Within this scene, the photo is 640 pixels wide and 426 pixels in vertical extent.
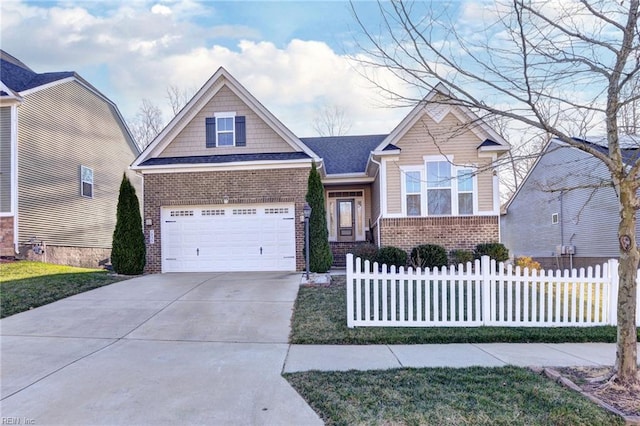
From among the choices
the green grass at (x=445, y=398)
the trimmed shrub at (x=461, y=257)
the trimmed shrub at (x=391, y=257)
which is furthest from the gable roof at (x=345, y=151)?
the green grass at (x=445, y=398)

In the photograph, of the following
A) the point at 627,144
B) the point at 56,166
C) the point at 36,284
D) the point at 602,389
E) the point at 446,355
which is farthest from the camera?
the point at 56,166

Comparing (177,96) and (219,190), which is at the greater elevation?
(177,96)

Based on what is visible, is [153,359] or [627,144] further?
[627,144]

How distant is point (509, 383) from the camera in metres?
4.27

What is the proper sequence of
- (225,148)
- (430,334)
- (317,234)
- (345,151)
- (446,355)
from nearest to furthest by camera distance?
(446,355) → (430,334) → (317,234) → (225,148) → (345,151)

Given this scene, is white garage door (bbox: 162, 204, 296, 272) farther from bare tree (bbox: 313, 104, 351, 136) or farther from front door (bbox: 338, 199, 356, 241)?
bare tree (bbox: 313, 104, 351, 136)

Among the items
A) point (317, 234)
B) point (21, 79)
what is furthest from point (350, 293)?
point (21, 79)

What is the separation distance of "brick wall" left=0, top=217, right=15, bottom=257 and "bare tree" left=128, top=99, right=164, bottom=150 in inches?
724

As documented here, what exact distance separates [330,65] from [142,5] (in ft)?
22.6

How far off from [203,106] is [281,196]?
14.0 ft

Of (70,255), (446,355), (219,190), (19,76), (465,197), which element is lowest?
(446,355)

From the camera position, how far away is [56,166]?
49.8 ft

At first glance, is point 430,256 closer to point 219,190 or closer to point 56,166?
point 219,190

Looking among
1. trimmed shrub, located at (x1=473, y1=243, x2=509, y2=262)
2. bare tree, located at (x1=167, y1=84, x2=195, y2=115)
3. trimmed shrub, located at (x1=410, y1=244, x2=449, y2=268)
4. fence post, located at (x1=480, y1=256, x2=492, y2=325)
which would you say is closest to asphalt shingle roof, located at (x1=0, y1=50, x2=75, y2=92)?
bare tree, located at (x1=167, y1=84, x2=195, y2=115)
